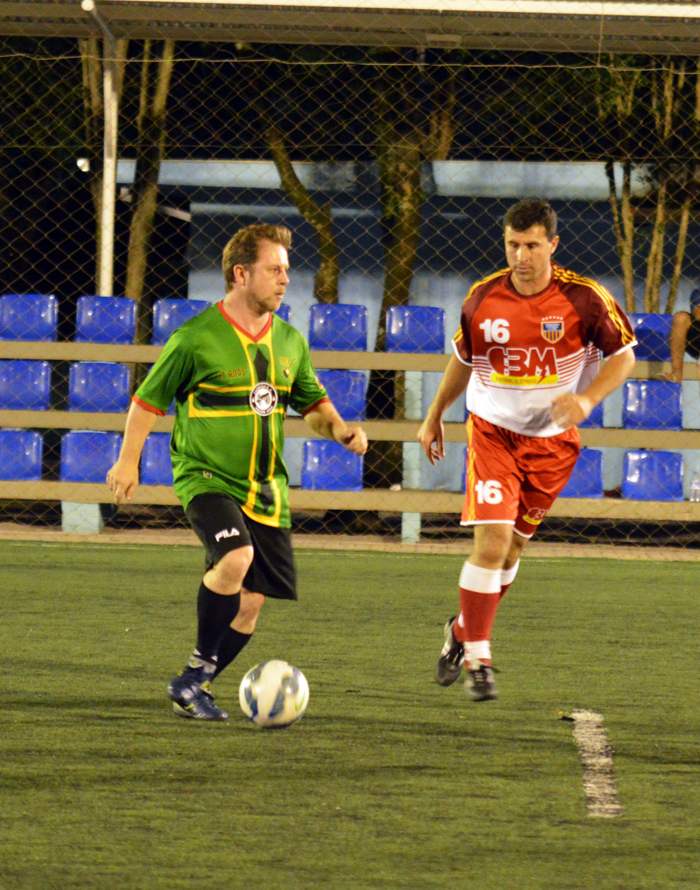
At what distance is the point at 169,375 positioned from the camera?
13.5 feet

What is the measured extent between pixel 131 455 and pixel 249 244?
800 mm

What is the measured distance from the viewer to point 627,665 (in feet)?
16.9

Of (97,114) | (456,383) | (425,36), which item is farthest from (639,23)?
(456,383)

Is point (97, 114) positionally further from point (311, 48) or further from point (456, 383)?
point (456, 383)

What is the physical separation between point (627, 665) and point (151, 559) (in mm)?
3889

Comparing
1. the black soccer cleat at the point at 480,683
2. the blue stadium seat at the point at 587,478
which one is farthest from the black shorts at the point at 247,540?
the blue stadium seat at the point at 587,478

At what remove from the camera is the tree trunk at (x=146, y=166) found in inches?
423

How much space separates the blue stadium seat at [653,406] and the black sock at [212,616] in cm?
586

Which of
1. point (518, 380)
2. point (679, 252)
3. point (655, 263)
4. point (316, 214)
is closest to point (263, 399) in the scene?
point (518, 380)

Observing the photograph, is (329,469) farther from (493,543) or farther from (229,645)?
(229,645)

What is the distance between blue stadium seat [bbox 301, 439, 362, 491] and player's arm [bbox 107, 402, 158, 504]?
204 inches

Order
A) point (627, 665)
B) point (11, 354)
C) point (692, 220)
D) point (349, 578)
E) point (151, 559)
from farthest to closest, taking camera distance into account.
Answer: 1. point (692, 220)
2. point (11, 354)
3. point (151, 559)
4. point (349, 578)
5. point (627, 665)

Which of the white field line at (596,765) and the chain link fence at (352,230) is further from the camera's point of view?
the chain link fence at (352,230)

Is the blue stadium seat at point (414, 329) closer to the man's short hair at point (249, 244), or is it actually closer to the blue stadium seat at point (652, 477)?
the blue stadium seat at point (652, 477)
